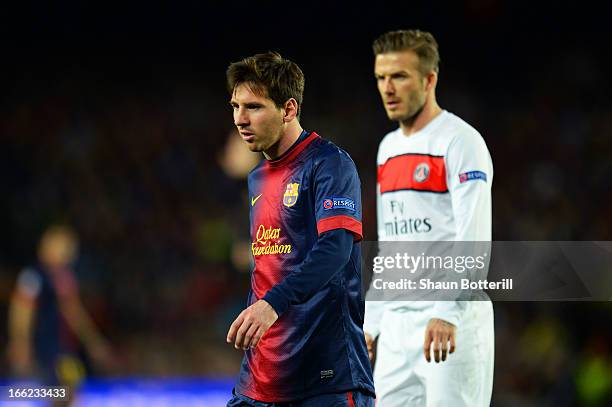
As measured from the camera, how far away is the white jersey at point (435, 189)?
4562mm

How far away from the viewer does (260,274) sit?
3510 mm

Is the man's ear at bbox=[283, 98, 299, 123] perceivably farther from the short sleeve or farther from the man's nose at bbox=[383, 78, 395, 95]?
the man's nose at bbox=[383, 78, 395, 95]

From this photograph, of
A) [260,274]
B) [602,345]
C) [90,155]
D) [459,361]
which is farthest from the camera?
[90,155]

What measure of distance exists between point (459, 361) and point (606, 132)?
8458 millimetres

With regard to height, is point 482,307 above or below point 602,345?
below

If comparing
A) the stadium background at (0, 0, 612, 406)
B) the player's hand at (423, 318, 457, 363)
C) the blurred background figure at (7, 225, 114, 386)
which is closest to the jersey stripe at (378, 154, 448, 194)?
the player's hand at (423, 318, 457, 363)

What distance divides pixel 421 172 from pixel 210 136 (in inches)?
352

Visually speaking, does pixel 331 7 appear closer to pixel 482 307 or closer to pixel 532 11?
pixel 532 11

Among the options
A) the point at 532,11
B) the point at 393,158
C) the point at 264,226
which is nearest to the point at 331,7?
the point at 532,11

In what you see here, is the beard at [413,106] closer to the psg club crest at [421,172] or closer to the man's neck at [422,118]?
the man's neck at [422,118]

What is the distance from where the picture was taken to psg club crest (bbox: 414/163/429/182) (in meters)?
4.82

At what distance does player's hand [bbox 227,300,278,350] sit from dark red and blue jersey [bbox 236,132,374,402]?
273 mm

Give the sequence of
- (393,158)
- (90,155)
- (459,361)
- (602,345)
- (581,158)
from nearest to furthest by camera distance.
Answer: (459,361) < (393,158) < (602,345) < (581,158) < (90,155)

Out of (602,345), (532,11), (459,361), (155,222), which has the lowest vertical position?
(459,361)
